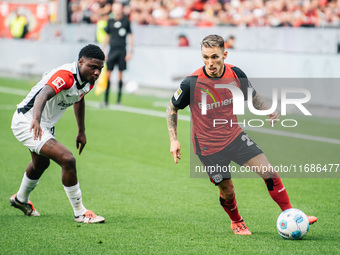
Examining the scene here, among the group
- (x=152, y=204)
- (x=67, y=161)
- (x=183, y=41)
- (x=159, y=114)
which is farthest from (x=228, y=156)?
(x=183, y=41)

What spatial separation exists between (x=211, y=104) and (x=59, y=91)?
1.50 m

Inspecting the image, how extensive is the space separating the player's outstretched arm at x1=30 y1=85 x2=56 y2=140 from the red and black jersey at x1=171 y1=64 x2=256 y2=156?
1.22 meters

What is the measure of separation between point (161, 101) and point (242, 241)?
470 inches

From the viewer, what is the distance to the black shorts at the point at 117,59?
16406mm

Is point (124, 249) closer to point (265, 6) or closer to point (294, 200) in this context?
point (294, 200)

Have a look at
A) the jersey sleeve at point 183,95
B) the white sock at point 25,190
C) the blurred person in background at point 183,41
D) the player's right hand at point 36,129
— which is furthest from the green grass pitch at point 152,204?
the blurred person in background at point 183,41

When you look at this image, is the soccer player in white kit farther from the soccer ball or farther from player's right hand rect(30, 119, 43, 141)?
the soccer ball

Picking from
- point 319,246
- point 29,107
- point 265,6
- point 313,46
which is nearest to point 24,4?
point 265,6

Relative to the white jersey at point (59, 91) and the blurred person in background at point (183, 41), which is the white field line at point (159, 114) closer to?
the blurred person in background at point (183, 41)

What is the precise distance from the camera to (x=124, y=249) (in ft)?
18.3

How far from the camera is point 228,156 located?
5984mm

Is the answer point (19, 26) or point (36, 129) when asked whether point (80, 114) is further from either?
point (19, 26)

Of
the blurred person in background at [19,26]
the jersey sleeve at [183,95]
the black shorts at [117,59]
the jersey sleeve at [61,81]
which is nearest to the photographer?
the jersey sleeve at [183,95]

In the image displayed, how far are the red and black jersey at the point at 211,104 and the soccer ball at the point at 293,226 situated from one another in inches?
35.0
